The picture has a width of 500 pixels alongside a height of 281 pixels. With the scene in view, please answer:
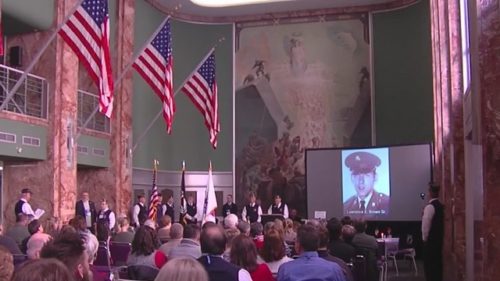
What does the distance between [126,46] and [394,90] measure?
395 inches

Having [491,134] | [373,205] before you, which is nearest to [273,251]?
[491,134]

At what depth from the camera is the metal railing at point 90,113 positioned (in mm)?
18750

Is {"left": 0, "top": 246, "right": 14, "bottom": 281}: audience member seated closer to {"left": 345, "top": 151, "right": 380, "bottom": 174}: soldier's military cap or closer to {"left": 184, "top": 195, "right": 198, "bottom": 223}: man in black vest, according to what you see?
{"left": 345, "top": 151, "right": 380, "bottom": 174}: soldier's military cap

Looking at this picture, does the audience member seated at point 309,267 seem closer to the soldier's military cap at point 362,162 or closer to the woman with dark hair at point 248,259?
the woman with dark hair at point 248,259

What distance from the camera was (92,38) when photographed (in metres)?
11.9

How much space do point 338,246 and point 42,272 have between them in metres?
5.89

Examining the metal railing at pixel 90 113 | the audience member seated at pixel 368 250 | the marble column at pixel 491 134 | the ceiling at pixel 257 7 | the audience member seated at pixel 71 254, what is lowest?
the audience member seated at pixel 368 250

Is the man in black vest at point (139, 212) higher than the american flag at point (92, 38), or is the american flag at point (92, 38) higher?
the american flag at point (92, 38)

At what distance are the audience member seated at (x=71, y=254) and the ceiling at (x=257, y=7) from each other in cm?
1974

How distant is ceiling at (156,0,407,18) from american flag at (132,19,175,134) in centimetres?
836

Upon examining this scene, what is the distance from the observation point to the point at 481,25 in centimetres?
494

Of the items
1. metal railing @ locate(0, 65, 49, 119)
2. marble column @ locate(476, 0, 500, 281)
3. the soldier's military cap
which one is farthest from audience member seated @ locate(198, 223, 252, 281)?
the soldier's military cap

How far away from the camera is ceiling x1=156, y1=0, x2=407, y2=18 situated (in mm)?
23422

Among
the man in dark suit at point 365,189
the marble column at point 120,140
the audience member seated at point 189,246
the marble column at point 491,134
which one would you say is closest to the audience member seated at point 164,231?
the audience member seated at point 189,246
